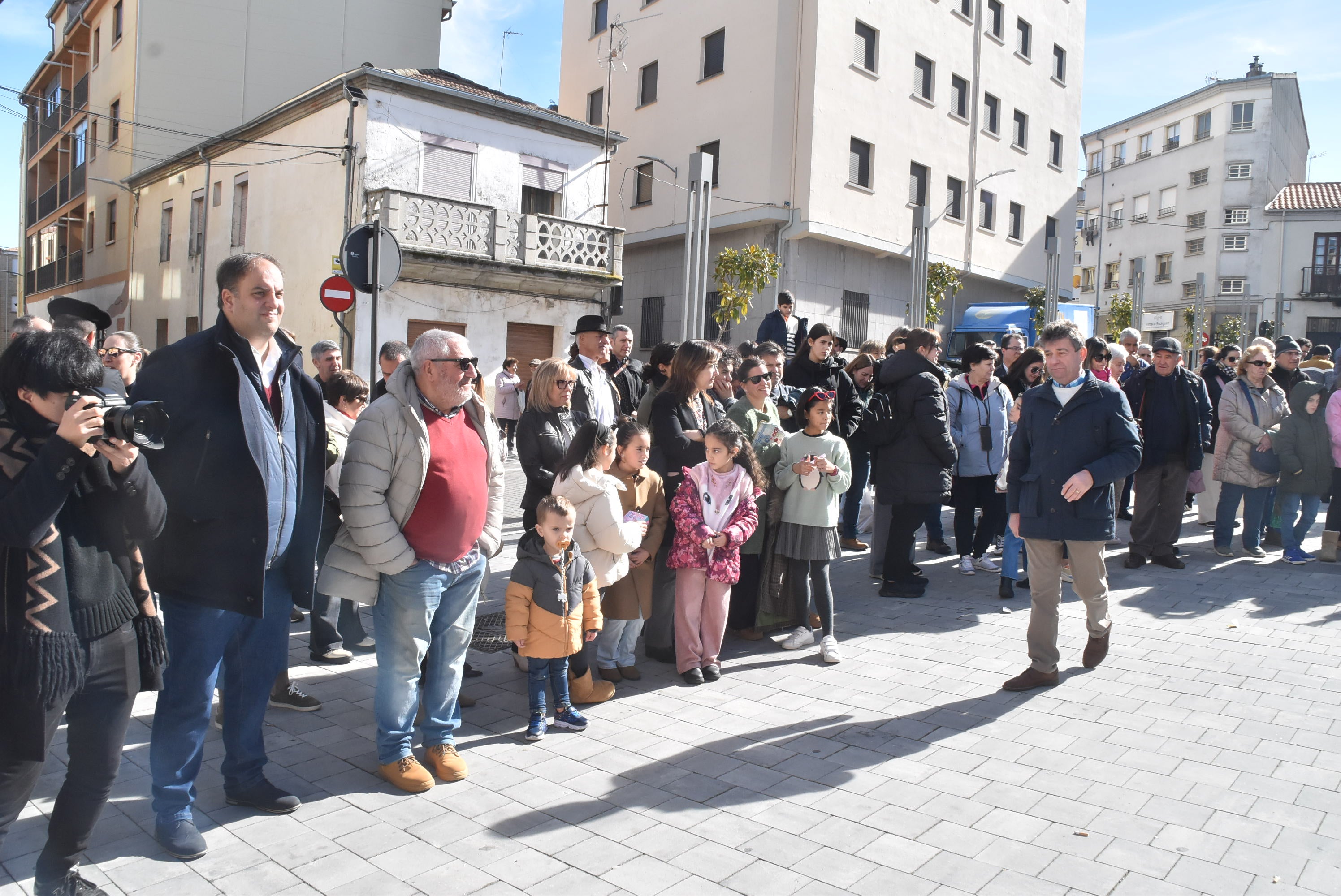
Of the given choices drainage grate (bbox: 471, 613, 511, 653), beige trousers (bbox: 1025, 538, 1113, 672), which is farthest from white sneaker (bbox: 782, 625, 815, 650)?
drainage grate (bbox: 471, 613, 511, 653)

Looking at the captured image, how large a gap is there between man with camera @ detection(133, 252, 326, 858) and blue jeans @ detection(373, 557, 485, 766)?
56 cm

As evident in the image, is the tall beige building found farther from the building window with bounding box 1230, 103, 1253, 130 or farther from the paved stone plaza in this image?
the building window with bounding box 1230, 103, 1253, 130

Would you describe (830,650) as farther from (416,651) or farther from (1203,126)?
(1203,126)

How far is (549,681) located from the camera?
16.1ft

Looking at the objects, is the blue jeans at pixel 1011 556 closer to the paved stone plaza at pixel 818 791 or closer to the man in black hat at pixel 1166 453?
the paved stone plaza at pixel 818 791

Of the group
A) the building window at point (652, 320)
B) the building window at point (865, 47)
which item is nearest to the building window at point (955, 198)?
the building window at point (865, 47)

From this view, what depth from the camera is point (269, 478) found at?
3.55m

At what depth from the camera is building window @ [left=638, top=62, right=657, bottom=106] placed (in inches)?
1138

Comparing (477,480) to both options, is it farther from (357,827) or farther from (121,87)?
(121,87)

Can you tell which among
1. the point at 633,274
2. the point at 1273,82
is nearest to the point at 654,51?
the point at 633,274

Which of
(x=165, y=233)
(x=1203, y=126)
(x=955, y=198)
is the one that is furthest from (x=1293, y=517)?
(x=1203, y=126)

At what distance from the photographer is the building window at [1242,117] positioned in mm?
50281

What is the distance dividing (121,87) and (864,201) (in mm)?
25077

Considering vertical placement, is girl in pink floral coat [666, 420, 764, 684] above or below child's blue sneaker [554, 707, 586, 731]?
above
